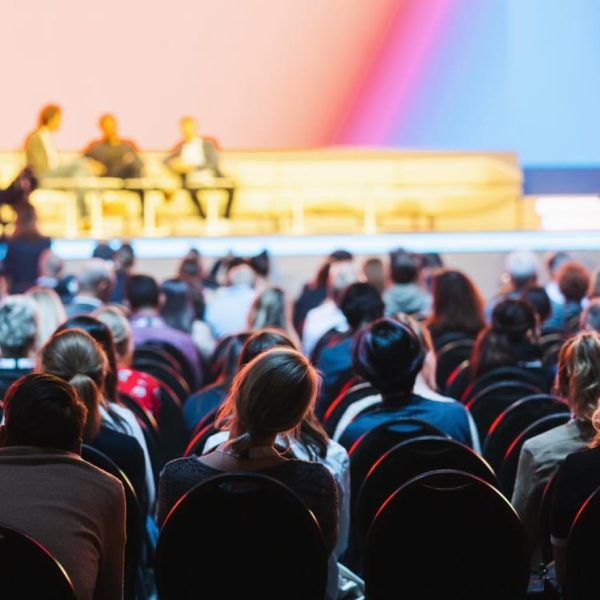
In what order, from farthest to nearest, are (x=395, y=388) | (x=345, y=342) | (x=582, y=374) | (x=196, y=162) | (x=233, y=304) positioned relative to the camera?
1. (x=196, y=162)
2. (x=233, y=304)
3. (x=345, y=342)
4. (x=395, y=388)
5. (x=582, y=374)

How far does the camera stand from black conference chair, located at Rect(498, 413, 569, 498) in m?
3.61

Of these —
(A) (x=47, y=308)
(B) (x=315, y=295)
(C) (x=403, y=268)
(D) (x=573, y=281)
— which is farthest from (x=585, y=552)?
(B) (x=315, y=295)

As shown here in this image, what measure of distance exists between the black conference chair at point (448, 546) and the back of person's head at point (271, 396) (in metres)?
0.36

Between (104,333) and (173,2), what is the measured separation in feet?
35.8

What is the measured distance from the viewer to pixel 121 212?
43.4ft

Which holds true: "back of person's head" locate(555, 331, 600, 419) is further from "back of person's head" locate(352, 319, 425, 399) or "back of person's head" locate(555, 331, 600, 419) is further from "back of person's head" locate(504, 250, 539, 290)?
"back of person's head" locate(504, 250, 539, 290)

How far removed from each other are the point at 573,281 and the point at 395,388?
125 inches

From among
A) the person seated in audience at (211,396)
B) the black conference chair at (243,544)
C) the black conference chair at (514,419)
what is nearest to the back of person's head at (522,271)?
the person seated in audience at (211,396)

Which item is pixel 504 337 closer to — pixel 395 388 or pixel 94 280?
pixel 395 388

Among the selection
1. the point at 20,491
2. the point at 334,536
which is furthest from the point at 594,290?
the point at 20,491

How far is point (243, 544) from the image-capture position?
8.35 ft

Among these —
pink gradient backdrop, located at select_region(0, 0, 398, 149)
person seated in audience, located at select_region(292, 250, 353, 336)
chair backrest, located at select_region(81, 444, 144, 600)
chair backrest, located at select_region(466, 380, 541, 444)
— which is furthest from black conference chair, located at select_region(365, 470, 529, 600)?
pink gradient backdrop, located at select_region(0, 0, 398, 149)

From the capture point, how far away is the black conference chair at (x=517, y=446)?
3.61 meters

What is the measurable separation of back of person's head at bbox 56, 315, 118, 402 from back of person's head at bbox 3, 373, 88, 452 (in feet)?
4.25
